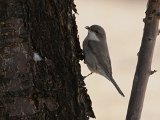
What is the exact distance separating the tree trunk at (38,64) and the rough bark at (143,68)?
0.29 m

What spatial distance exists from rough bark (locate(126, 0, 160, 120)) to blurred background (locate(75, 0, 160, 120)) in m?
6.66

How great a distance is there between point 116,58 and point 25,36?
376 inches

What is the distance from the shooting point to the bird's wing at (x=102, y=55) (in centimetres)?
798

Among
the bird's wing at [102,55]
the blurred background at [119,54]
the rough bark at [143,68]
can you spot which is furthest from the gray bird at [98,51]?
the rough bark at [143,68]

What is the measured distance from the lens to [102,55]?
7996mm

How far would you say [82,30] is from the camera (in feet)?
47.1

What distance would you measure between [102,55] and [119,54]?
18.4 ft

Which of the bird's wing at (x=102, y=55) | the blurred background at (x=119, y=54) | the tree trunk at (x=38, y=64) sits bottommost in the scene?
the tree trunk at (x=38, y=64)

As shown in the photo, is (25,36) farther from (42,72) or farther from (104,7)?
(104,7)

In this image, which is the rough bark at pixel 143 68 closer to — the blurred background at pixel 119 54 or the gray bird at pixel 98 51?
the gray bird at pixel 98 51

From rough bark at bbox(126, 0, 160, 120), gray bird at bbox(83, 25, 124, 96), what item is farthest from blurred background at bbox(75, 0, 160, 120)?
rough bark at bbox(126, 0, 160, 120)

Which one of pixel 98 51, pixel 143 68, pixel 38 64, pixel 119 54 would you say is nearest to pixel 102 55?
pixel 98 51

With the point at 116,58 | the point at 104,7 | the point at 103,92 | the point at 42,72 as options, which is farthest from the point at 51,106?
the point at 104,7

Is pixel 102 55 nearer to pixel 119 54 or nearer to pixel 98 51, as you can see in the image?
pixel 98 51
